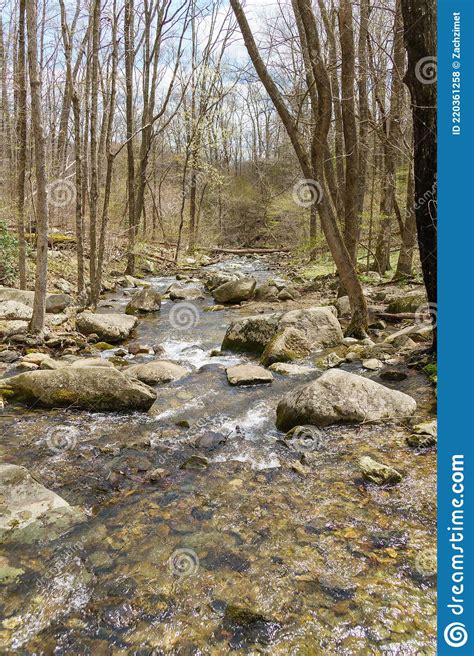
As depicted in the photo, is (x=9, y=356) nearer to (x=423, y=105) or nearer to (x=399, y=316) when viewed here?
(x=423, y=105)

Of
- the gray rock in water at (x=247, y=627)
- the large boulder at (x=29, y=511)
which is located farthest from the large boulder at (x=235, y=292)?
the gray rock in water at (x=247, y=627)

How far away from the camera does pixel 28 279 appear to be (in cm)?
1255

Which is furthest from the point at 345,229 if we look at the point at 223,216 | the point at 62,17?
the point at 223,216

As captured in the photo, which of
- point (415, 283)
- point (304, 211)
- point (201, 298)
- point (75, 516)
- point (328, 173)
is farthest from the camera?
point (304, 211)

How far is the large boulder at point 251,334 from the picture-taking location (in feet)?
25.8

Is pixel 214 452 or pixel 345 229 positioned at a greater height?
pixel 345 229

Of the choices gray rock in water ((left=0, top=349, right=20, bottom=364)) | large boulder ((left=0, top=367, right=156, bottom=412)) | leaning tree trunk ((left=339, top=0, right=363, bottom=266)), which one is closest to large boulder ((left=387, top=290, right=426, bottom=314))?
leaning tree trunk ((left=339, top=0, right=363, bottom=266))

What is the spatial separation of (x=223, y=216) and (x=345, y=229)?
2207 centimetres

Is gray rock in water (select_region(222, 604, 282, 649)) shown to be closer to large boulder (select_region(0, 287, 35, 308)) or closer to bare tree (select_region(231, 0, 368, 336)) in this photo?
bare tree (select_region(231, 0, 368, 336))

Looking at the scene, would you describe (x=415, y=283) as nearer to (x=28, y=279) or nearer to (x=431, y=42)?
(x=431, y=42)

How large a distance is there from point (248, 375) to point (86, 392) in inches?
89.1

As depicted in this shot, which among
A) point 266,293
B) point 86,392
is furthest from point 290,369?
point 266,293

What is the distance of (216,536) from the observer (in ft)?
10.0

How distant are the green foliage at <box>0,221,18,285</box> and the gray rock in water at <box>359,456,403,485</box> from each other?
11.0 metres
